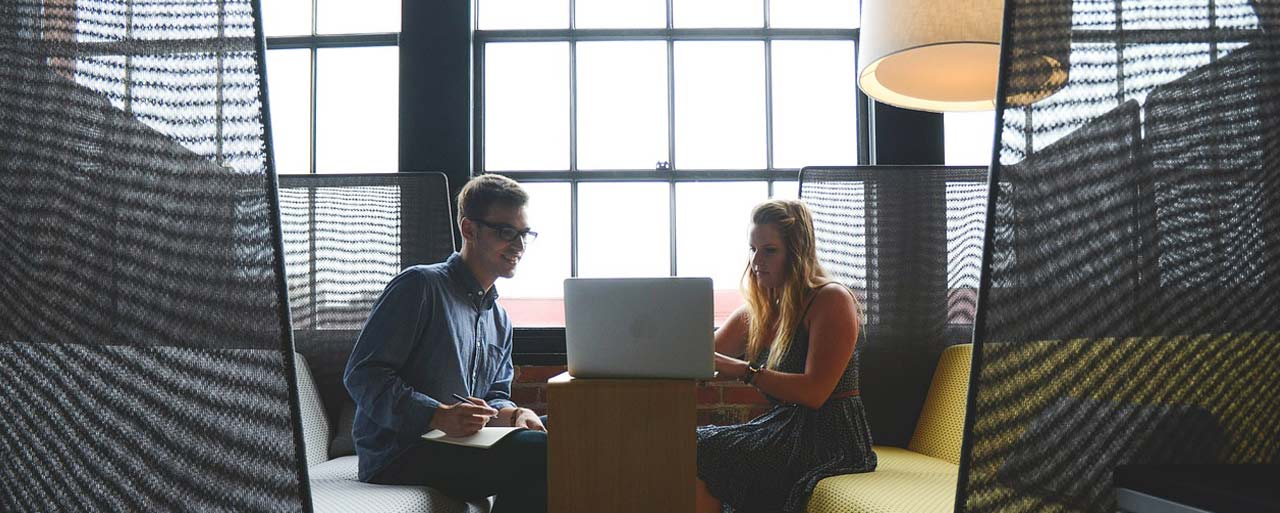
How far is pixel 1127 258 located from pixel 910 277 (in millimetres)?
1915

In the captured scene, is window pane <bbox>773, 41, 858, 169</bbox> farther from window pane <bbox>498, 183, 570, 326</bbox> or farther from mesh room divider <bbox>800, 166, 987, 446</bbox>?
window pane <bbox>498, 183, 570, 326</bbox>

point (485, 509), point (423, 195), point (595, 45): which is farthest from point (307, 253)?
point (595, 45)

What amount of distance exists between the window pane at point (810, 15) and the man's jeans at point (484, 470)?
76.5 inches

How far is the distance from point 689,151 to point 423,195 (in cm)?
105

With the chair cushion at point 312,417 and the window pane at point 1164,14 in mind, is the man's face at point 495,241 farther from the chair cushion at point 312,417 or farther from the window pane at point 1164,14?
the window pane at point 1164,14

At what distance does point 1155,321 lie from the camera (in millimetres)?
777

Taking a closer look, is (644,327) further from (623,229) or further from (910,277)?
(623,229)

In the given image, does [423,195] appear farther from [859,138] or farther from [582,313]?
[859,138]

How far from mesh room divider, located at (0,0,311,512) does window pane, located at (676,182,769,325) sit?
2417 millimetres

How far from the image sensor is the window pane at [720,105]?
3256 millimetres

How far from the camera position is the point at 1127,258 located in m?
0.77

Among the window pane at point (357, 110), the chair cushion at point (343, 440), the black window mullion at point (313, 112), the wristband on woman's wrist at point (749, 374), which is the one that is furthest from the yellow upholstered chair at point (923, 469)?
the black window mullion at point (313, 112)

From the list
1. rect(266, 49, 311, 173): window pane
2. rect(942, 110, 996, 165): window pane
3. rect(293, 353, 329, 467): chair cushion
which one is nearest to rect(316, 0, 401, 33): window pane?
rect(266, 49, 311, 173): window pane

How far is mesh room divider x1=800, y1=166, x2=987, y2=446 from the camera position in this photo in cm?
262
